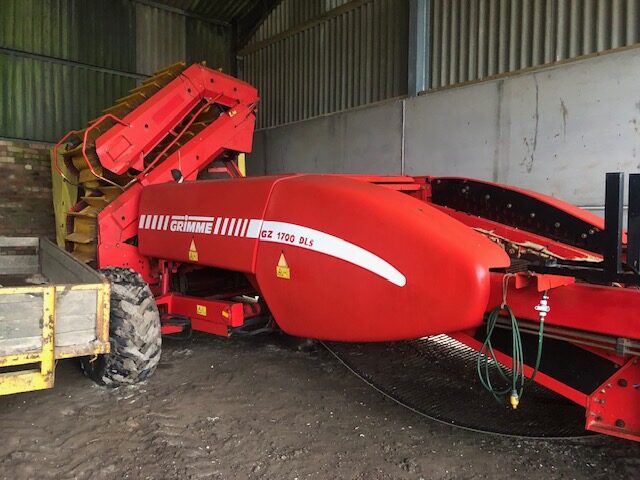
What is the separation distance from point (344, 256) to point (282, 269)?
0.38m

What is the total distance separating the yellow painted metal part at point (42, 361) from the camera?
2.34m

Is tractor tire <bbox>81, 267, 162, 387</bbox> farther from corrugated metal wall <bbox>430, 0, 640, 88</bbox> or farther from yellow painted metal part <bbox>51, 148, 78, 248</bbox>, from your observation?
corrugated metal wall <bbox>430, 0, 640, 88</bbox>

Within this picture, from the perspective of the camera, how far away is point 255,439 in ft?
8.63

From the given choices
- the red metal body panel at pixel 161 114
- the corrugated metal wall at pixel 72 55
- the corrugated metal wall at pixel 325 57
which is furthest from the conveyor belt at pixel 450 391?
the corrugated metal wall at pixel 72 55

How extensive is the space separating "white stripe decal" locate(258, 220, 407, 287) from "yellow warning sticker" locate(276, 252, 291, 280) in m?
0.09

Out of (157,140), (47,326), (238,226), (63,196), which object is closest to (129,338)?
(47,326)

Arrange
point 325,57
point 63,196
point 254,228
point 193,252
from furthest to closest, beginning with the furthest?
1. point 325,57
2. point 63,196
3. point 193,252
4. point 254,228

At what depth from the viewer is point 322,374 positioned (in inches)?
142

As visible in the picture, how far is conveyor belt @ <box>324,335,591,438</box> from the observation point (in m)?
2.71

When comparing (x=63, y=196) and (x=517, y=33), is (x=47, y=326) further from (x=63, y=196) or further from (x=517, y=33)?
(x=517, y=33)

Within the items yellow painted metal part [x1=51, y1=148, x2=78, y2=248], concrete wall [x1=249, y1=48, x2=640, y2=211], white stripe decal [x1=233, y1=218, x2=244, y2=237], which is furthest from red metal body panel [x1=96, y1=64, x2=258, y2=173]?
concrete wall [x1=249, y1=48, x2=640, y2=211]

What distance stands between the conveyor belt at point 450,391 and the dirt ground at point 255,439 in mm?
76

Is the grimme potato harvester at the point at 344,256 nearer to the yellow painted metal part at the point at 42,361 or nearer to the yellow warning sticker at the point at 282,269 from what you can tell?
the yellow warning sticker at the point at 282,269

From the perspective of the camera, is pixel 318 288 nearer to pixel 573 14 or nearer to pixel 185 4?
pixel 573 14
